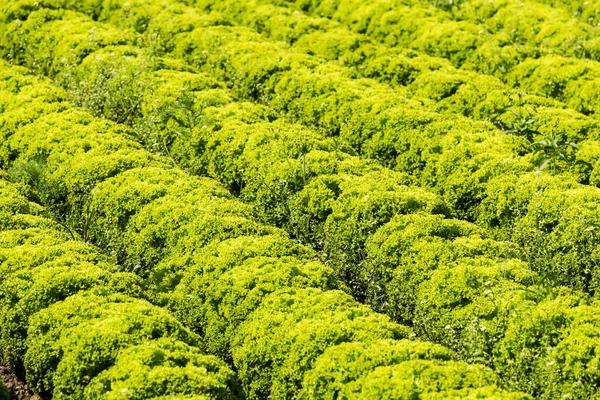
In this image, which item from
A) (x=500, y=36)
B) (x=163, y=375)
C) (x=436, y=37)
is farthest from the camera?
(x=436, y=37)

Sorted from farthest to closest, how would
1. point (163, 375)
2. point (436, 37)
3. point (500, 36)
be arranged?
point (436, 37) → point (500, 36) → point (163, 375)

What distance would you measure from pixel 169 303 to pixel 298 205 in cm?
308

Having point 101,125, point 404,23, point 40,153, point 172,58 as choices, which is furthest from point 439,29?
point 40,153

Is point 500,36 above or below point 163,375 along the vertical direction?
above

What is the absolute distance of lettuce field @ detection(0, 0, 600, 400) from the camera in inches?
370

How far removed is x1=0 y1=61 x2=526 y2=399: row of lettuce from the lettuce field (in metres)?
0.03

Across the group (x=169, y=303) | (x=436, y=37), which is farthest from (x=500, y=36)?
(x=169, y=303)

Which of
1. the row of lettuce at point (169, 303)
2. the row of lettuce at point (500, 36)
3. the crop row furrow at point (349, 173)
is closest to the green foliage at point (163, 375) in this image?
the row of lettuce at point (169, 303)

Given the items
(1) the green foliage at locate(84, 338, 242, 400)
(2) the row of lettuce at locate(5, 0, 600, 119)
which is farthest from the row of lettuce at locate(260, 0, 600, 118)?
(1) the green foliage at locate(84, 338, 242, 400)

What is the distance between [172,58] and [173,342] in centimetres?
1107

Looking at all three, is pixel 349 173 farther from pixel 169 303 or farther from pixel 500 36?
pixel 500 36

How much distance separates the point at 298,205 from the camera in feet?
43.3

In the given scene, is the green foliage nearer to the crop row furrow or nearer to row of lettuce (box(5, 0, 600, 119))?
the crop row furrow

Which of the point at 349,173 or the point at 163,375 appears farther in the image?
the point at 349,173
